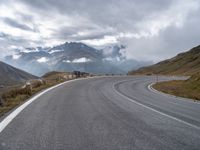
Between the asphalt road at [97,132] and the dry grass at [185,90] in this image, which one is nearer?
the asphalt road at [97,132]

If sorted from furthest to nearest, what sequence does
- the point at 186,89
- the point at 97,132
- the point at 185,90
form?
1. the point at 186,89
2. the point at 185,90
3. the point at 97,132

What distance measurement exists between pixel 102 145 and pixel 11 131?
2.65 metres

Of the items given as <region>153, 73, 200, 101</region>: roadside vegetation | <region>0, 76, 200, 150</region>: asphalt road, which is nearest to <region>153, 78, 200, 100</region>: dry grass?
<region>153, 73, 200, 101</region>: roadside vegetation

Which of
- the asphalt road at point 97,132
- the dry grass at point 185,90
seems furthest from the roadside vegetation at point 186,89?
the asphalt road at point 97,132

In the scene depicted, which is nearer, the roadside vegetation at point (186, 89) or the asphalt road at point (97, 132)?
the asphalt road at point (97, 132)

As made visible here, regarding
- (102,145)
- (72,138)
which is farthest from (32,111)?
(102,145)

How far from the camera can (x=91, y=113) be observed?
11.6m

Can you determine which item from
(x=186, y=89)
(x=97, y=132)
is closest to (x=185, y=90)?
(x=186, y=89)

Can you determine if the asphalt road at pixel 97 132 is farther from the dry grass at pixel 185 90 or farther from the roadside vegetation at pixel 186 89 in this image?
the dry grass at pixel 185 90

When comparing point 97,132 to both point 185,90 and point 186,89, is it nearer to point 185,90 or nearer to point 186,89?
point 185,90

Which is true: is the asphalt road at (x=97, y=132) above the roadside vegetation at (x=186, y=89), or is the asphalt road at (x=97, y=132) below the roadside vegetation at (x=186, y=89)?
below

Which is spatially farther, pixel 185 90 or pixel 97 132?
pixel 185 90

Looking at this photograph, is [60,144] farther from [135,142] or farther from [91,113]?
[91,113]

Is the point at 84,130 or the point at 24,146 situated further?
the point at 84,130
